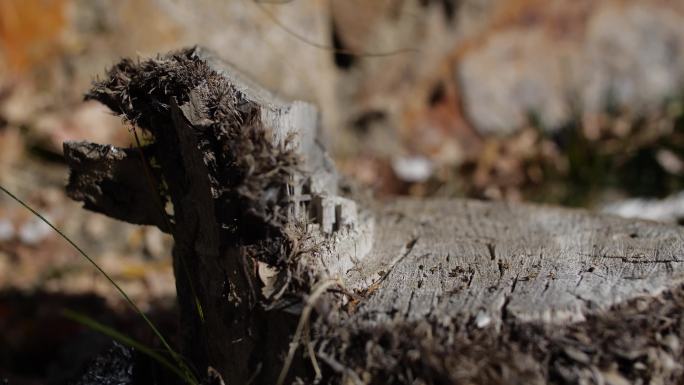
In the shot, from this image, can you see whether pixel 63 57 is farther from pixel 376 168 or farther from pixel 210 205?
pixel 210 205

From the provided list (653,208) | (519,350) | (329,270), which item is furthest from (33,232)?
(653,208)

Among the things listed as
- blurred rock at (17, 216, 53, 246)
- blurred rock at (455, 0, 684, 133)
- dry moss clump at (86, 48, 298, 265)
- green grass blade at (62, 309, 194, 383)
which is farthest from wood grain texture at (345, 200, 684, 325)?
blurred rock at (455, 0, 684, 133)

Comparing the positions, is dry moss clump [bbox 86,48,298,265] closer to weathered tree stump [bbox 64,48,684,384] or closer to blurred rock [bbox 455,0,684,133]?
weathered tree stump [bbox 64,48,684,384]

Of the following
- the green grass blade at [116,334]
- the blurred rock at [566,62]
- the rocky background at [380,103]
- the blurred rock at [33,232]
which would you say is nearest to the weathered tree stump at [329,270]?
the green grass blade at [116,334]

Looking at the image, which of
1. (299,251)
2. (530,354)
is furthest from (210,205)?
(530,354)

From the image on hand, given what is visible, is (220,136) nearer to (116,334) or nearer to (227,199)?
(227,199)

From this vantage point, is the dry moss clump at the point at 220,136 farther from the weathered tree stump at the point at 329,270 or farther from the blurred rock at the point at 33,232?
the blurred rock at the point at 33,232
